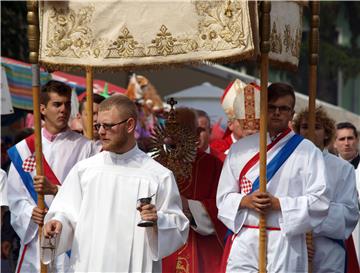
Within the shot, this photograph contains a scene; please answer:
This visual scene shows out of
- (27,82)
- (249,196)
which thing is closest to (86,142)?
(249,196)

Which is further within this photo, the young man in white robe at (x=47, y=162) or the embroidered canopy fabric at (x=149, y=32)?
the young man in white robe at (x=47, y=162)

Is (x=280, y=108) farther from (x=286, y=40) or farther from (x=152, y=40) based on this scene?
(x=152, y=40)

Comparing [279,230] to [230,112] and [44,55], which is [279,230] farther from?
[230,112]

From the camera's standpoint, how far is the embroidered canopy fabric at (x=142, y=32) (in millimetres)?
8742

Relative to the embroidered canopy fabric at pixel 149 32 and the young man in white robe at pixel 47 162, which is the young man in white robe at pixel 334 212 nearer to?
the embroidered canopy fabric at pixel 149 32

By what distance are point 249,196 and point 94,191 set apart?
3.95 ft

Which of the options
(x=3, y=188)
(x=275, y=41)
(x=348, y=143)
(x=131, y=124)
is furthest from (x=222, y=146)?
(x=131, y=124)

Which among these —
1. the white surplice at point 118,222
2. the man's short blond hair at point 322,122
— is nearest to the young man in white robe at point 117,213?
the white surplice at point 118,222

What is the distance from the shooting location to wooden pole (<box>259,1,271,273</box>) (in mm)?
8805

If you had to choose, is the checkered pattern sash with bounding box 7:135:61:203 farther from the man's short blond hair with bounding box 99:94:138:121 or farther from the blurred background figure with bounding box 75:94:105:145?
the man's short blond hair with bounding box 99:94:138:121

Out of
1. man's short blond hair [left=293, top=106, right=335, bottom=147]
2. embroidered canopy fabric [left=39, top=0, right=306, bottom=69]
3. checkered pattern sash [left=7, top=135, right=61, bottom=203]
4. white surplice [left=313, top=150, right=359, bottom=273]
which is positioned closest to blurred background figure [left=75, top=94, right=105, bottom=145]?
checkered pattern sash [left=7, top=135, right=61, bottom=203]

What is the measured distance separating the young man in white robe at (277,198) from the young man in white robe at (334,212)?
676 millimetres

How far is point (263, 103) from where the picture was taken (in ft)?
29.1

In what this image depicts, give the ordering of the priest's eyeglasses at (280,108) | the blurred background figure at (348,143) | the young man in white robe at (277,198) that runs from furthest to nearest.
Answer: the blurred background figure at (348,143) < the priest's eyeglasses at (280,108) < the young man in white robe at (277,198)
